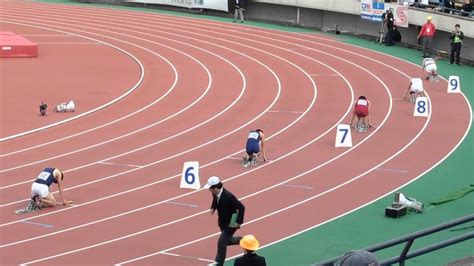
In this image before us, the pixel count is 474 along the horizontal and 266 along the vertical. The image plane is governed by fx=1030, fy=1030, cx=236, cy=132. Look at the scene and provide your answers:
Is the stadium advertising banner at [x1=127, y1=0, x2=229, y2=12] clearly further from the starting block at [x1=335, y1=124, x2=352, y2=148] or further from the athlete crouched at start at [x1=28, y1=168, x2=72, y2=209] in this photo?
the athlete crouched at start at [x1=28, y1=168, x2=72, y2=209]

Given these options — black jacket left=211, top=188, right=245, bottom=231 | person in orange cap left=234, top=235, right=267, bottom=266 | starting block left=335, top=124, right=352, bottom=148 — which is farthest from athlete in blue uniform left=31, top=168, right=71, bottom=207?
person in orange cap left=234, top=235, right=267, bottom=266

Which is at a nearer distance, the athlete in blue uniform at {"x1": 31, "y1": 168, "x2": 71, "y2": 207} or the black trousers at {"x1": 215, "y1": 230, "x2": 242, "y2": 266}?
the black trousers at {"x1": 215, "y1": 230, "x2": 242, "y2": 266}

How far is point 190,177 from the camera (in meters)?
18.0

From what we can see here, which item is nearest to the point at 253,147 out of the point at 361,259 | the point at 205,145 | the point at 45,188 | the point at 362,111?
the point at 205,145

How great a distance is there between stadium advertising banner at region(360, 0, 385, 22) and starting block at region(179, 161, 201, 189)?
19.9m

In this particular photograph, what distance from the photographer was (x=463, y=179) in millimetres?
18688

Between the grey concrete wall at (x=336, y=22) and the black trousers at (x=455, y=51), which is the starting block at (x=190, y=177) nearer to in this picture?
the black trousers at (x=455, y=51)

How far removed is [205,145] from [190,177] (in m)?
3.42

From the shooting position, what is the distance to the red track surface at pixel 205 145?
15.6 metres

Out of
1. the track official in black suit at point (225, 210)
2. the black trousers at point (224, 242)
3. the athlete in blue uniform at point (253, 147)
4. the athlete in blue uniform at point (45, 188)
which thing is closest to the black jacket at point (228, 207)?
the track official in black suit at point (225, 210)

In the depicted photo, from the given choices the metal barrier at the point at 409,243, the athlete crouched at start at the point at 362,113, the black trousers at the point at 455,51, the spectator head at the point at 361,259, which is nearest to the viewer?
the spectator head at the point at 361,259

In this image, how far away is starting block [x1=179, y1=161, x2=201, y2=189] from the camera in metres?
17.9

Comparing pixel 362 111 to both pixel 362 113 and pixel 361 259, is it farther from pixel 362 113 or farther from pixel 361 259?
pixel 361 259

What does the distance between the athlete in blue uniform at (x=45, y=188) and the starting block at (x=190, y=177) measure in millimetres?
2142
